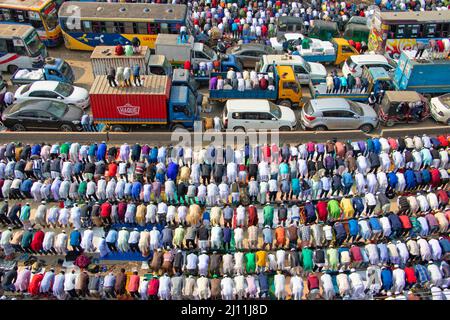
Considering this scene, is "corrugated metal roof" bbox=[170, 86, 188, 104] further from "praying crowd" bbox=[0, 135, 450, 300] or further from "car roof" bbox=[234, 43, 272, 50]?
"car roof" bbox=[234, 43, 272, 50]

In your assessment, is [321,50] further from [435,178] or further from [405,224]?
[405,224]

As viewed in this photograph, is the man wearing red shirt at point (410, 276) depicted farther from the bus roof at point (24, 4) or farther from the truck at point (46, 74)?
the bus roof at point (24, 4)

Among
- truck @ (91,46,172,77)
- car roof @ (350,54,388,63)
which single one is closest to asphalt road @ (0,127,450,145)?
truck @ (91,46,172,77)

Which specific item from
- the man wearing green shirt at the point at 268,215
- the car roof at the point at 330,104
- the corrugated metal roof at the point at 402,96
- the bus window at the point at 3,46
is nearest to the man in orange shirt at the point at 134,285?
the man wearing green shirt at the point at 268,215

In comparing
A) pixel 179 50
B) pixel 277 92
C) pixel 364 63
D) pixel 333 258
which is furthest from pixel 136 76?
pixel 364 63

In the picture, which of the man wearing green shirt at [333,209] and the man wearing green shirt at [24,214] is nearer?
the man wearing green shirt at [24,214]
